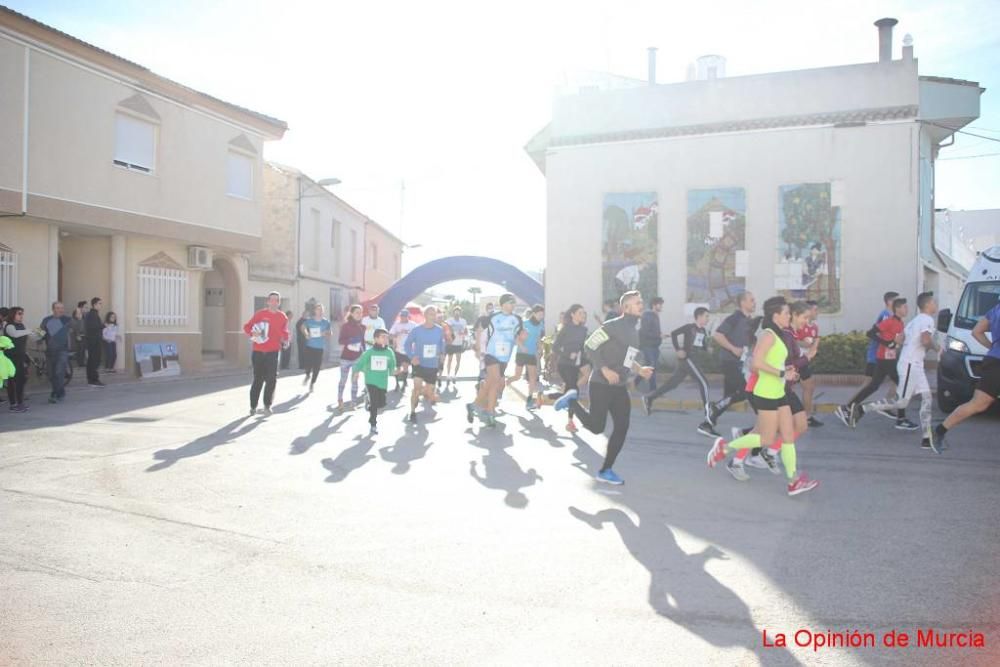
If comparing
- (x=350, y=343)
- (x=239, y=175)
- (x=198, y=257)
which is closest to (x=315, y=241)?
(x=239, y=175)

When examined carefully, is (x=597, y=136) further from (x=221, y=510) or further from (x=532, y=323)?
(x=221, y=510)

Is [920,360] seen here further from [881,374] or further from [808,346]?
[808,346]

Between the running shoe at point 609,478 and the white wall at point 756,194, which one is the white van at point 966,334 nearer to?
the running shoe at point 609,478

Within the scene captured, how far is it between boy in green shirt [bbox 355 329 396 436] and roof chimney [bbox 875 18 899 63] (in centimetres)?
1654

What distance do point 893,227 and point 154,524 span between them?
17.4 meters

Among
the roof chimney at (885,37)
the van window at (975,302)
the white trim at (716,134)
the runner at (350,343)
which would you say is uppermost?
the roof chimney at (885,37)

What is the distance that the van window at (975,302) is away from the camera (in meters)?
10.6

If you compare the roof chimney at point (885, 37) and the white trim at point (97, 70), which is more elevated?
the roof chimney at point (885, 37)

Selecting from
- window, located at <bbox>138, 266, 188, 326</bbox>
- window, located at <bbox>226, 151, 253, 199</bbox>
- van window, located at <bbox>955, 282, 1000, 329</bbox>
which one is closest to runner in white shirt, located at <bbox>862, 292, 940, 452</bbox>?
van window, located at <bbox>955, 282, 1000, 329</bbox>

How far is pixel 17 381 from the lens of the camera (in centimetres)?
1148

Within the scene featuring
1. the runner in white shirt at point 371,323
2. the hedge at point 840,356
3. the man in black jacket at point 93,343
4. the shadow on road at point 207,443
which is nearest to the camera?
the shadow on road at point 207,443

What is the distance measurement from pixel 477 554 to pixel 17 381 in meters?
10.2

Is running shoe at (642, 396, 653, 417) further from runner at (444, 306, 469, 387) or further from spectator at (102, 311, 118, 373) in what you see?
spectator at (102, 311, 118, 373)

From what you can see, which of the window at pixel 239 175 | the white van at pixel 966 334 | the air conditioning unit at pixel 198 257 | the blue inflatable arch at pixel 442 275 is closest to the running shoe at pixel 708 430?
the white van at pixel 966 334
